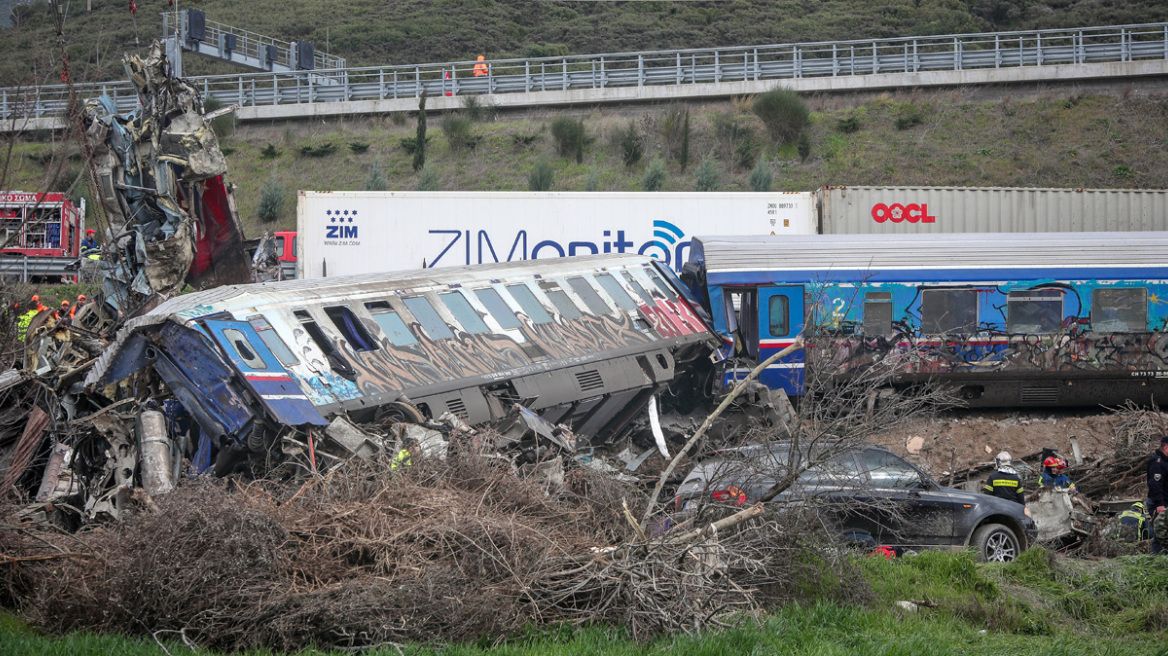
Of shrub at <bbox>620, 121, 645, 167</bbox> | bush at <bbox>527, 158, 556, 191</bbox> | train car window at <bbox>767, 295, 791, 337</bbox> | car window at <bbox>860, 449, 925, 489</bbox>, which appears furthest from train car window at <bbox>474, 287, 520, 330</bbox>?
shrub at <bbox>620, 121, 645, 167</bbox>

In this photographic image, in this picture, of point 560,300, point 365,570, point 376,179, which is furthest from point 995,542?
point 376,179

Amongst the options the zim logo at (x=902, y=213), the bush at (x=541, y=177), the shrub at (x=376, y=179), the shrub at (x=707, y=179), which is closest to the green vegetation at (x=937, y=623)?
the zim logo at (x=902, y=213)

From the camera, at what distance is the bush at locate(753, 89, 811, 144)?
129ft

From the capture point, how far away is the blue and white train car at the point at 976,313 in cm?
1692

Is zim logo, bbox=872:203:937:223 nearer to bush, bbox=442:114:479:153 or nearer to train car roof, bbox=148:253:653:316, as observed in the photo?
train car roof, bbox=148:253:653:316

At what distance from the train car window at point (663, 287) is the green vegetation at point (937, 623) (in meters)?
7.73

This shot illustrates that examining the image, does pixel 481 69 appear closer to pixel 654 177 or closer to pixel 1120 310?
pixel 654 177

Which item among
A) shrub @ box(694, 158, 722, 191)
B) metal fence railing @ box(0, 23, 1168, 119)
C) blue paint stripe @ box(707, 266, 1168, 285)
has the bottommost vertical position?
blue paint stripe @ box(707, 266, 1168, 285)

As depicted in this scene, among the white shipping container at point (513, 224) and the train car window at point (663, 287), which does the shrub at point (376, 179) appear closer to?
the white shipping container at point (513, 224)

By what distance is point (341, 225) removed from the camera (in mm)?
23156

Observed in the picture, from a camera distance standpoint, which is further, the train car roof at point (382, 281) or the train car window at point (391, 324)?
Answer: the train car window at point (391, 324)

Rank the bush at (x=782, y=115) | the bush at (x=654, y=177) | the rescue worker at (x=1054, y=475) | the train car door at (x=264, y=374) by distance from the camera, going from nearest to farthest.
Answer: the train car door at (x=264, y=374)
the rescue worker at (x=1054, y=475)
the bush at (x=654, y=177)
the bush at (x=782, y=115)

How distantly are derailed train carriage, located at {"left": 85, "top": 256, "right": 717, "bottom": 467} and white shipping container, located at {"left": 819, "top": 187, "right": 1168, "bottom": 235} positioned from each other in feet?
24.4

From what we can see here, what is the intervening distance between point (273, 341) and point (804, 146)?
99.6 feet
